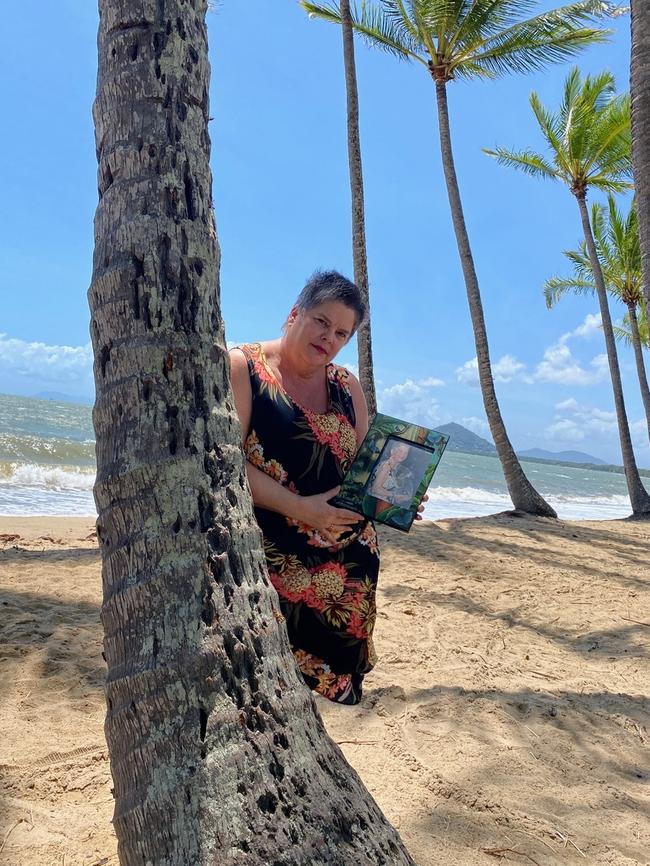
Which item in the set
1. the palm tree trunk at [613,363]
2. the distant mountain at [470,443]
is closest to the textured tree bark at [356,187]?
the palm tree trunk at [613,363]

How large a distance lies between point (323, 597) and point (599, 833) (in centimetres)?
136

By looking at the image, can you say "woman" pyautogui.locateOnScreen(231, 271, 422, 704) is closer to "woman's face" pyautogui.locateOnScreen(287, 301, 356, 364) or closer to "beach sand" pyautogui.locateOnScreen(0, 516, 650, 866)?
"woman's face" pyautogui.locateOnScreen(287, 301, 356, 364)

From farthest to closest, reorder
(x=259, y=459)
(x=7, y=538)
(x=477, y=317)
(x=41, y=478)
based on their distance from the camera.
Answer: (x=41, y=478)
(x=477, y=317)
(x=7, y=538)
(x=259, y=459)

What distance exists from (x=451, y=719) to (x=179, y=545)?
2453 millimetres

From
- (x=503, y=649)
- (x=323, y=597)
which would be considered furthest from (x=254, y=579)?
(x=503, y=649)

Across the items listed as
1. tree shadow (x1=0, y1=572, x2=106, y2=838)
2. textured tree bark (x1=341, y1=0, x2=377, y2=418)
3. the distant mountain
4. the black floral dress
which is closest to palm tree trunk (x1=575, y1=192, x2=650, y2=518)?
textured tree bark (x1=341, y1=0, x2=377, y2=418)

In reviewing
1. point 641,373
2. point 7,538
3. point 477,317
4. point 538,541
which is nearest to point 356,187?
point 477,317

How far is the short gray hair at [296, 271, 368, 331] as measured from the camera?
209 cm

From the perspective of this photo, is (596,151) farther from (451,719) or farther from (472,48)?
(451,719)

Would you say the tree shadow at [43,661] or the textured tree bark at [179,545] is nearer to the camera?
the textured tree bark at [179,545]

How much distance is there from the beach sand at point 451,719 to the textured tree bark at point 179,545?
0.99 meters

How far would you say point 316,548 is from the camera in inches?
85.0

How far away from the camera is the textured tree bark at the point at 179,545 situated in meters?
1.32

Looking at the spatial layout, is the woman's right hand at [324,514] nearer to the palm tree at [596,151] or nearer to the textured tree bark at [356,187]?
the textured tree bark at [356,187]
